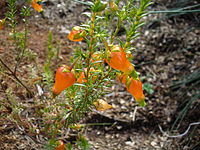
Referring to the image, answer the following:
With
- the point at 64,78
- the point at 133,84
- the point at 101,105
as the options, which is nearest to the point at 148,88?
the point at 101,105

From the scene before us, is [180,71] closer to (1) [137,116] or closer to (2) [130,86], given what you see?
(1) [137,116]

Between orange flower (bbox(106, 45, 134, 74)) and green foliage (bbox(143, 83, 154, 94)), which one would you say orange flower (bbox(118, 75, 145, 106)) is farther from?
green foliage (bbox(143, 83, 154, 94))

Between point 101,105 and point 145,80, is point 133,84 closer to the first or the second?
point 101,105

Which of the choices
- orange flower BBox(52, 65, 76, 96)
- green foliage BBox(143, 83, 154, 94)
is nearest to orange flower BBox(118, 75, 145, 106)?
orange flower BBox(52, 65, 76, 96)

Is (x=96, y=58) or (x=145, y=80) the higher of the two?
(x=96, y=58)

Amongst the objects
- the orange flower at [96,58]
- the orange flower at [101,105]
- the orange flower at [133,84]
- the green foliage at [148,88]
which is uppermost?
the orange flower at [96,58]

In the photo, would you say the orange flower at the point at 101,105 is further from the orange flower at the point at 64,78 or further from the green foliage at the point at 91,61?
the orange flower at the point at 64,78

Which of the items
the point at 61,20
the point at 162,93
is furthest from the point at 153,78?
the point at 61,20

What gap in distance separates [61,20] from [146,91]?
120 centimetres

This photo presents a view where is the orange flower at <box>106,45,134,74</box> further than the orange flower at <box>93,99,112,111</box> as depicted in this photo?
No

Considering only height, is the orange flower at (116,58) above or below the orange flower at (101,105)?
above

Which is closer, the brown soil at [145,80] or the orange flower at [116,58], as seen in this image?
the orange flower at [116,58]

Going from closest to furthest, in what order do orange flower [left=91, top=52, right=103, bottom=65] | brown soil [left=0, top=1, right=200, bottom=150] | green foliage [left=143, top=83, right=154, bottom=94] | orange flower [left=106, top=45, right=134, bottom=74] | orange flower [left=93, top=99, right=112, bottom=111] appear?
orange flower [left=106, top=45, right=134, bottom=74], orange flower [left=91, top=52, right=103, bottom=65], orange flower [left=93, top=99, right=112, bottom=111], brown soil [left=0, top=1, right=200, bottom=150], green foliage [left=143, top=83, right=154, bottom=94]

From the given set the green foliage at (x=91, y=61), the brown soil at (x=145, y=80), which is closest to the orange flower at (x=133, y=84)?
the green foliage at (x=91, y=61)
